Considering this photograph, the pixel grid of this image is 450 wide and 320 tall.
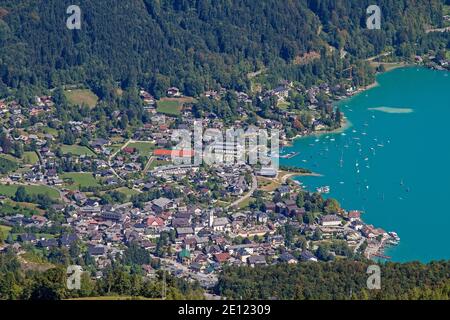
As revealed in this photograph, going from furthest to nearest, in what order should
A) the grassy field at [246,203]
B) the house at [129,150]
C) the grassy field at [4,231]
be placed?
the house at [129,150] → the grassy field at [246,203] → the grassy field at [4,231]

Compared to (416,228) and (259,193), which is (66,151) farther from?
(416,228)

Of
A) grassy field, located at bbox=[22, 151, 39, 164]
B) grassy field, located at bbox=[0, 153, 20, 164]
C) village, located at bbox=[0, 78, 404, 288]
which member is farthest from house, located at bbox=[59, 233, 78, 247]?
grassy field, located at bbox=[0, 153, 20, 164]

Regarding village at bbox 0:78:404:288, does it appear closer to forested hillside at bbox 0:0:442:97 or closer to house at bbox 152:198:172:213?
house at bbox 152:198:172:213

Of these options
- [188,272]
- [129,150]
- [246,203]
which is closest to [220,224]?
[246,203]

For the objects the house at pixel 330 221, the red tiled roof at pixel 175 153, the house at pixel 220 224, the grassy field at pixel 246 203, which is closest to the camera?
the house at pixel 220 224

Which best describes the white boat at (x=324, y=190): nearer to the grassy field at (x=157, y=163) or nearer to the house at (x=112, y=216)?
the grassy field at (x=157, y=163)

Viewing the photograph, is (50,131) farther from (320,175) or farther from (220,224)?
(220,224)

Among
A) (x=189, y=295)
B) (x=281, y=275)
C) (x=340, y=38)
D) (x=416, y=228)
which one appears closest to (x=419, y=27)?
(x=340, y=38)

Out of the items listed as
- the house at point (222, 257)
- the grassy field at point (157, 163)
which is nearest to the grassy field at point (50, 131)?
the grassy field at point (157, 163)
